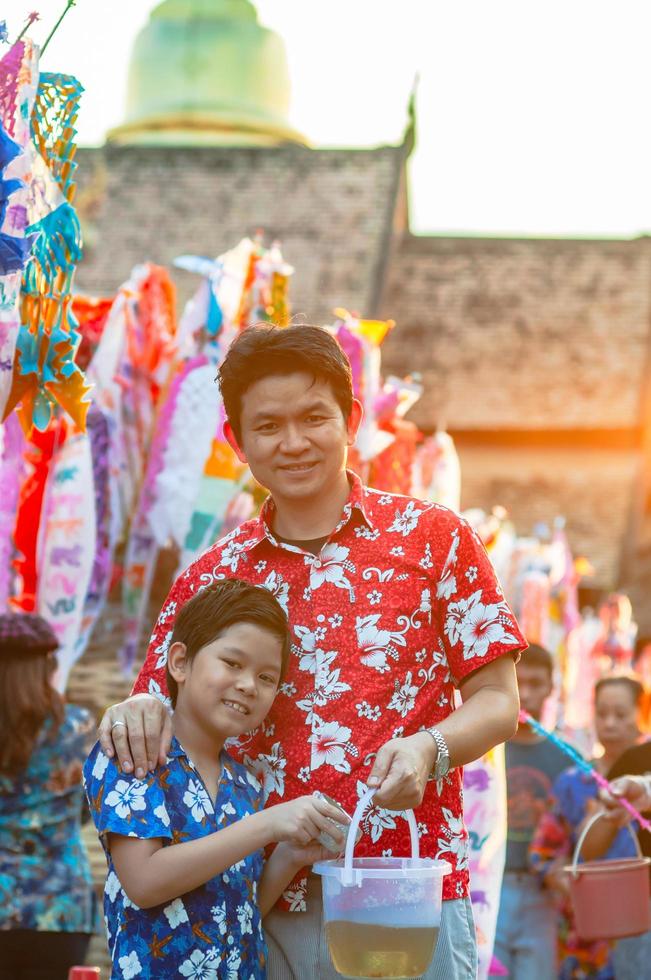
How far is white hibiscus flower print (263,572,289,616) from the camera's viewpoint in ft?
9.09

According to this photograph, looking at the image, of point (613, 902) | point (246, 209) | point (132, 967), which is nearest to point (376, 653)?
point (132, 967)

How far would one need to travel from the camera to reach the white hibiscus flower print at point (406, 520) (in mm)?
→ 2768

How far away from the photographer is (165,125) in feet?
88.0

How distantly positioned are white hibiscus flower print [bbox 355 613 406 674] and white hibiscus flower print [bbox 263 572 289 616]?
0.15 m

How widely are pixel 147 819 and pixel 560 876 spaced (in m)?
3.23

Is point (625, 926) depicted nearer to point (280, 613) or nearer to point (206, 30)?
point (280, 613)

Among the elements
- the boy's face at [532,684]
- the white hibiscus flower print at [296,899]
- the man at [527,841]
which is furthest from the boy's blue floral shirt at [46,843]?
the boy's face at [532,684]

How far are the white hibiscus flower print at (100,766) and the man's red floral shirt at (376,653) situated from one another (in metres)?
0.24

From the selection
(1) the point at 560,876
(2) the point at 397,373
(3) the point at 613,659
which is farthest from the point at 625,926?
(2) the point at 397,373

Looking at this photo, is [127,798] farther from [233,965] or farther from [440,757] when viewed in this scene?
[440,757]

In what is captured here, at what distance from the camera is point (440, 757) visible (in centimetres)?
253

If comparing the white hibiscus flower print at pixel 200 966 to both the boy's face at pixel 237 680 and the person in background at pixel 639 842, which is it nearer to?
the boy's face at pixel 237 680

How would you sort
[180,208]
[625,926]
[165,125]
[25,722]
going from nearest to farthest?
[25,722]
[625,926]
[180,208]
[165,125]

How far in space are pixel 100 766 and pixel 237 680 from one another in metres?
0.26
